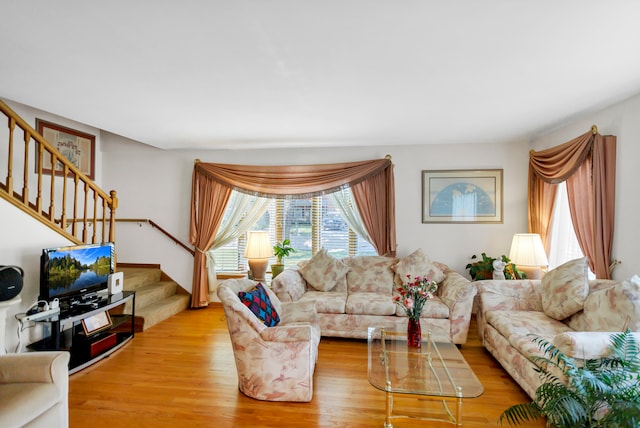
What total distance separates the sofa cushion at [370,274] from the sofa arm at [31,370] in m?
3.08

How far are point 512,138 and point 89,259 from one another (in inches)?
210

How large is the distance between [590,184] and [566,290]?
111 centimetres

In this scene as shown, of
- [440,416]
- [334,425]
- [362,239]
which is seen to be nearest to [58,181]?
[362,239]

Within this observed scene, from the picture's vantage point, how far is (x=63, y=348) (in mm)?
3152

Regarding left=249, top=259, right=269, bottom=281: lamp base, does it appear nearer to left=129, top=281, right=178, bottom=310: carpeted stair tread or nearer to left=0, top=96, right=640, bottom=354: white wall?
left=0, top=96, right=640, bottom=354: white wall

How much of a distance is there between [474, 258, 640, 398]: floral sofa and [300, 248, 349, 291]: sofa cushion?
5.58 feet

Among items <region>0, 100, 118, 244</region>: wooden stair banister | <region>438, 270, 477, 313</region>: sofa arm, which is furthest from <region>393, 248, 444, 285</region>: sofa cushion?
<region>0, 100, 118, 244</region>: wooden stair banister

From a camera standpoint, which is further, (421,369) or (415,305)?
(415,305)

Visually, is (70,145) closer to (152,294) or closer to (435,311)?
(152,294)

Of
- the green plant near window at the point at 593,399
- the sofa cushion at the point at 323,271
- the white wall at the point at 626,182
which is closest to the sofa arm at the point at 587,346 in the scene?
the green plant near window at the point at 593,399

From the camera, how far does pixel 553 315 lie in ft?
9.98

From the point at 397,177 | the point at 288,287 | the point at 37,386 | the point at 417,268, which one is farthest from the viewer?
the point at 397,177

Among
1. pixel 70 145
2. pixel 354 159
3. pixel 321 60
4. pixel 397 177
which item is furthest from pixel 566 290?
pixel 70 145

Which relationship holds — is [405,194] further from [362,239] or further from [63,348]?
[63,348]
